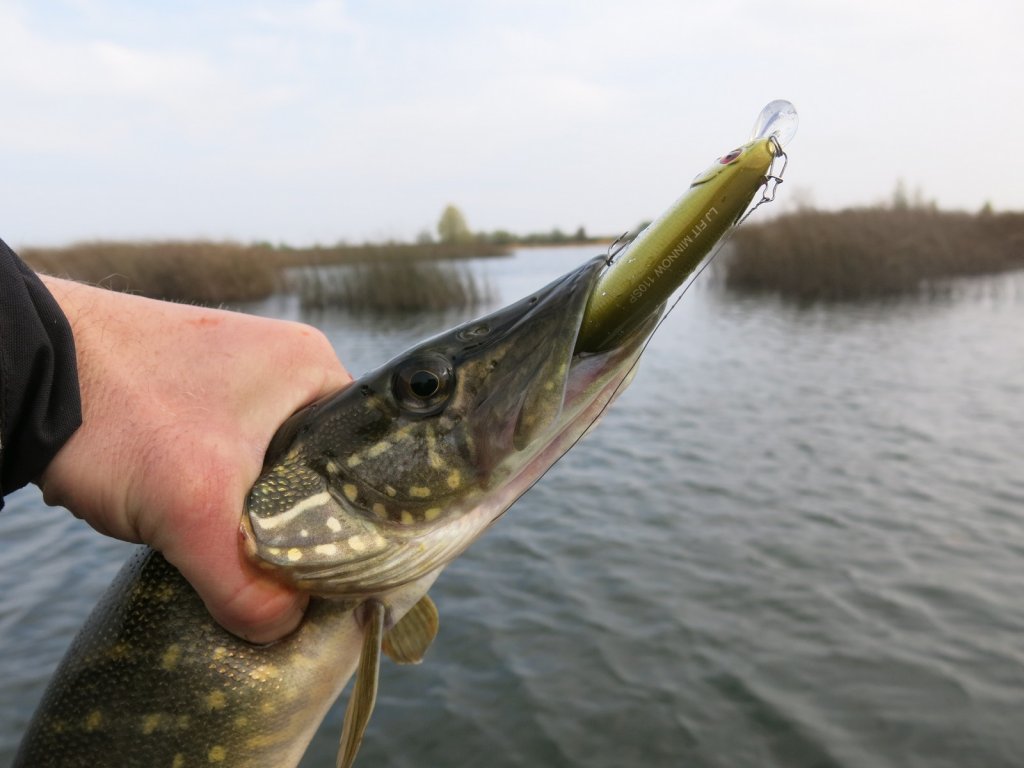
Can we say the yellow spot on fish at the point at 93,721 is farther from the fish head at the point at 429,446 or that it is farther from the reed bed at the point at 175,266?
the reed bed at the point at 175,266

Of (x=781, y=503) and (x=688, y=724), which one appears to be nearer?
(x=688, y=724)

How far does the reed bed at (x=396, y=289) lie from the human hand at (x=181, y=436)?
2190 centimetres

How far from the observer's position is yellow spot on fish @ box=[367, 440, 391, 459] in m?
1.57

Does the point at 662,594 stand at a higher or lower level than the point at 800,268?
lower

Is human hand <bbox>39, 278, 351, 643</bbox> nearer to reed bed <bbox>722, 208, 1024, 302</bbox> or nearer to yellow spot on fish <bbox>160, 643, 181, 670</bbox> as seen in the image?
yellow spot on fish <bbox>160, 643, 181, 670</bbox>

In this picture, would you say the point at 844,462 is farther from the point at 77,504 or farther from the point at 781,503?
the point at 77,504

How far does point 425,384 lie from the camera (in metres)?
1.55

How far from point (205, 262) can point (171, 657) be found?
26.1 m

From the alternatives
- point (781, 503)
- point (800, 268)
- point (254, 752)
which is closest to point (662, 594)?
point (781, 503)

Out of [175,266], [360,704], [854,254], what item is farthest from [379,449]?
[175,266]

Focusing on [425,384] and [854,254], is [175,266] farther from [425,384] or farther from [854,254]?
[425,384]

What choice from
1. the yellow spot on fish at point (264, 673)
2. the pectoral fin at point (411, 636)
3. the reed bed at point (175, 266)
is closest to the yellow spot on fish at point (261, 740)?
the yellow spot on fish at point (264, 673)

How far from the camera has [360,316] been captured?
912 inches

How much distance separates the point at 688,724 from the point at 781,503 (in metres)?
3.35
